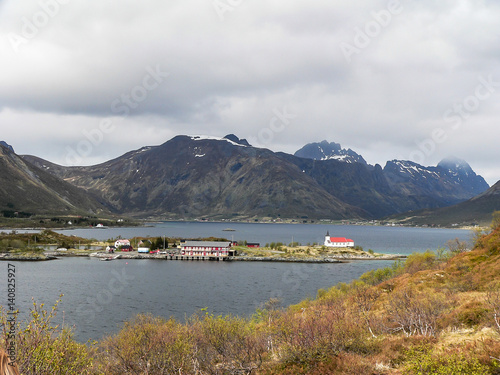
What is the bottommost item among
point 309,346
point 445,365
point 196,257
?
point 196,257

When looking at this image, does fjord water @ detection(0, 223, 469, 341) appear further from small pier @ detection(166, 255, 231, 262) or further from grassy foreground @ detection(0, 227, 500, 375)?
grassy foreground @ detection(0, 227, 500, 375)

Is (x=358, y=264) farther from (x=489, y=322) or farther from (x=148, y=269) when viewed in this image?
(x=489, y=322)

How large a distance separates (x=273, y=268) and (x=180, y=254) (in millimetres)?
47272

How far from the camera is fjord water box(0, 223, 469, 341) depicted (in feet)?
232

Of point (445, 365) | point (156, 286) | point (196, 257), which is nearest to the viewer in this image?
point (445, 365)

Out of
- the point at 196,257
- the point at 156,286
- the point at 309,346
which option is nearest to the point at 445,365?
the point at 309,346

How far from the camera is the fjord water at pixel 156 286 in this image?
70.8m

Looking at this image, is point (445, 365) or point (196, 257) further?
point (196, 257)

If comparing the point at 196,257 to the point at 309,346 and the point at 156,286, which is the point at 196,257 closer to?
the point at 156,286

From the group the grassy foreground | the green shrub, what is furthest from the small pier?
the green shrub

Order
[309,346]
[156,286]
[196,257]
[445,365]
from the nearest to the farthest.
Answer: [445,365], [309,346], [156,286], [196,257]

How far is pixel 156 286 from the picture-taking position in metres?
97.6

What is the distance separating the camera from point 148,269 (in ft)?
419

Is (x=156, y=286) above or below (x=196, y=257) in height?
below
